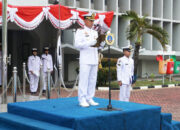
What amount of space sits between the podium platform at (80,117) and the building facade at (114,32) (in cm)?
964

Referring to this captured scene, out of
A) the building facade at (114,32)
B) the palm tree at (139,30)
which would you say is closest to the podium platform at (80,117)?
the building facade at (114,32)

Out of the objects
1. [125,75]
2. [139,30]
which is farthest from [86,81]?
[139,30]

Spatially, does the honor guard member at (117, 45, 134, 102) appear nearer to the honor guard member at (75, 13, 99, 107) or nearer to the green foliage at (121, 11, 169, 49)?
the honor guard member at (75, 13, 99, 107)

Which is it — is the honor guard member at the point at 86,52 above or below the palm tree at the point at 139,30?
below

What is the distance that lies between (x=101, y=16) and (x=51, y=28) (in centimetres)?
398

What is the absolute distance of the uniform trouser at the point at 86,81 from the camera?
22.3ft

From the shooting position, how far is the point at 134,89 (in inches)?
683

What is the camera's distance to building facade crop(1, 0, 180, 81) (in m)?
17.6

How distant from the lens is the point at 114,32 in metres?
25.9

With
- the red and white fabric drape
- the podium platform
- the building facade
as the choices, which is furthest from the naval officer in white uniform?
the building facade

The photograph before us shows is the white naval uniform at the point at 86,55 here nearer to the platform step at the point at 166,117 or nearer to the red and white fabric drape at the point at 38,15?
the platform step at the point at 166,117

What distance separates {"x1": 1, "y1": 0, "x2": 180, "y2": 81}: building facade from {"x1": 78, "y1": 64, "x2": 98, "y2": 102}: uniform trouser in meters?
9.76

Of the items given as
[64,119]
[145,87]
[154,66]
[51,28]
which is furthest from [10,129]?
[154,66]

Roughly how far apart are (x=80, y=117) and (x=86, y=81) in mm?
1312
